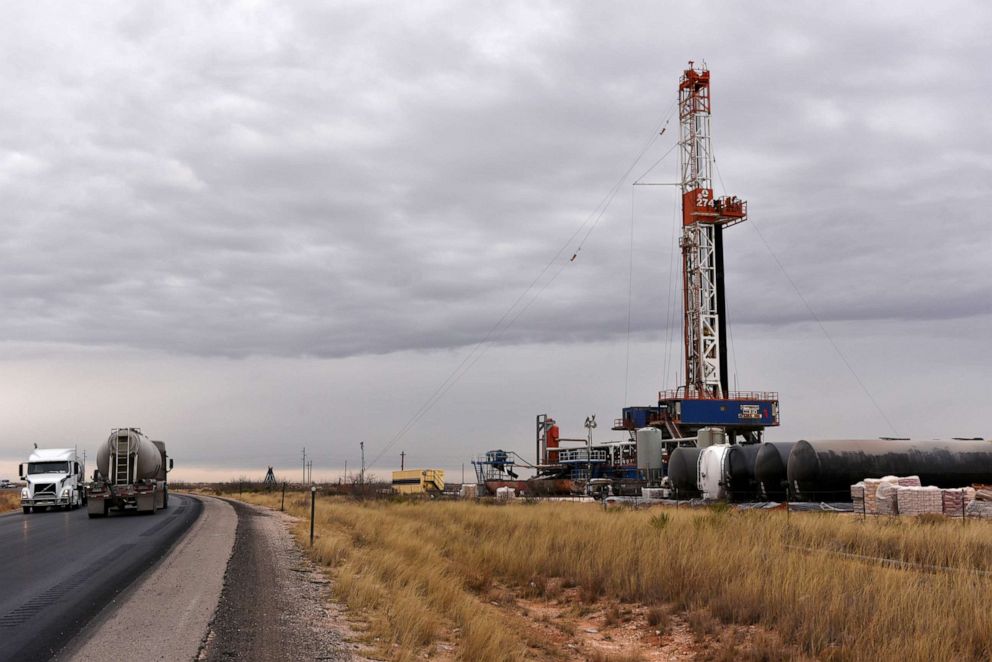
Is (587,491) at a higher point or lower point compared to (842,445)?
lower

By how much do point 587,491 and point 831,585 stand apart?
51113 mm

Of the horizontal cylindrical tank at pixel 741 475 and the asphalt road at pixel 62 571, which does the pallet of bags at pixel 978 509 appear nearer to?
the horizontal cylindrical tank at pixel 741 475

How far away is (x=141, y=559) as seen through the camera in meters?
18.4

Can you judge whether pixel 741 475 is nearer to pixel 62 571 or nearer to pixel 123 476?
pixel 123 476

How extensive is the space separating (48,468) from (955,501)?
1645 inches

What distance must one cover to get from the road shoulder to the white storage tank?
92.7 ft

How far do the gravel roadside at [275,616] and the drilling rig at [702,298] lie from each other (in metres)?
61.7

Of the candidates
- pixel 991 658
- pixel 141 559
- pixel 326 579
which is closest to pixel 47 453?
pixel 141 559

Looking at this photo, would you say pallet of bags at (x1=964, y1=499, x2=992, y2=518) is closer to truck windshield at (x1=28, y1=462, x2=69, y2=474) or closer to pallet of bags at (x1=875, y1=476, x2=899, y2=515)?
pallet of bags at (x1=875, y1=476, x2=899, y2=515)

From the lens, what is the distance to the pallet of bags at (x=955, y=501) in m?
27.7

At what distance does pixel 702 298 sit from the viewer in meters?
78.8

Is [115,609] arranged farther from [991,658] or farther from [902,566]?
[902,566]

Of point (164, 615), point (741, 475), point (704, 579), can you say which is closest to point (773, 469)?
point (741, 475)

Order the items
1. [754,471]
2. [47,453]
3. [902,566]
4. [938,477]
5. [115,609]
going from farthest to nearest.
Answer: [47,453] < [754,471] < [938,477] < [902,566] < [115,609]
